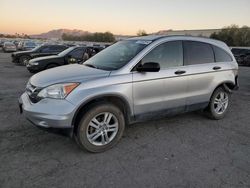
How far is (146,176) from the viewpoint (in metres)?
3.17

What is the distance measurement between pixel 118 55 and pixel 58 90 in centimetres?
149

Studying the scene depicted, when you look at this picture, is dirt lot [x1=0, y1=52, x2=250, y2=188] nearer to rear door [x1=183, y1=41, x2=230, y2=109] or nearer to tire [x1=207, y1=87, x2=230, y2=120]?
tire [x1=207, y1=87, x2=230, y2=120]

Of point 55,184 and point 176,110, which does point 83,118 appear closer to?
point 55,184

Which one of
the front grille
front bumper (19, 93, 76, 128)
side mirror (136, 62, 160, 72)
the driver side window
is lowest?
front bumper (19, 93, 76, 128)

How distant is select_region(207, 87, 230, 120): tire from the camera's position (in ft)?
17.3

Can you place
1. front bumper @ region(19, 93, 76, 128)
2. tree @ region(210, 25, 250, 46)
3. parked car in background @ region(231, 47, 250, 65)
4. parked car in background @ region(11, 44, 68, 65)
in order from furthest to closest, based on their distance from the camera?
tree @ region(210, 25, 250, 46) → parked car in background @ region(231, 47, 250, 65) → parked car in background @ region(11, 44, 68, 65) → front bumper @ region(19, 93, 76, 128)

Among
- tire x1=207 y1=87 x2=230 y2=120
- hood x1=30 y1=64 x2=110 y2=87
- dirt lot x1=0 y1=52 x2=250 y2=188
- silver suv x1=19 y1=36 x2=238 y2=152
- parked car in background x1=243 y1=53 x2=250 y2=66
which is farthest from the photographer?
parked car in background x1=243 y1=53 x2=250 y2=66

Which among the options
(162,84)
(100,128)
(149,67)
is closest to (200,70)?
(162,84)

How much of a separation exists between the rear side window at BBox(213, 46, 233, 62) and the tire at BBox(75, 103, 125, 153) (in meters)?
2.72

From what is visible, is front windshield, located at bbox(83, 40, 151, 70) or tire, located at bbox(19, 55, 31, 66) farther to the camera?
tire, located at bbox(19, 55, 31, 66)

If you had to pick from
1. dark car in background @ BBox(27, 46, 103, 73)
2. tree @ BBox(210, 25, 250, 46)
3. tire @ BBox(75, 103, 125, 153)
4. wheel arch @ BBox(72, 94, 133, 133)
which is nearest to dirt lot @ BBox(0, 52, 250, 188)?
tire @ BBox(75, 103, 125, 153)

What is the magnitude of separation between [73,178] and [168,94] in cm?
222

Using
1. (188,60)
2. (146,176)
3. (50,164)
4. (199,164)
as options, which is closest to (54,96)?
(50,164)

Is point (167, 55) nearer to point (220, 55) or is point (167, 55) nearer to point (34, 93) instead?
point (220, 55)
